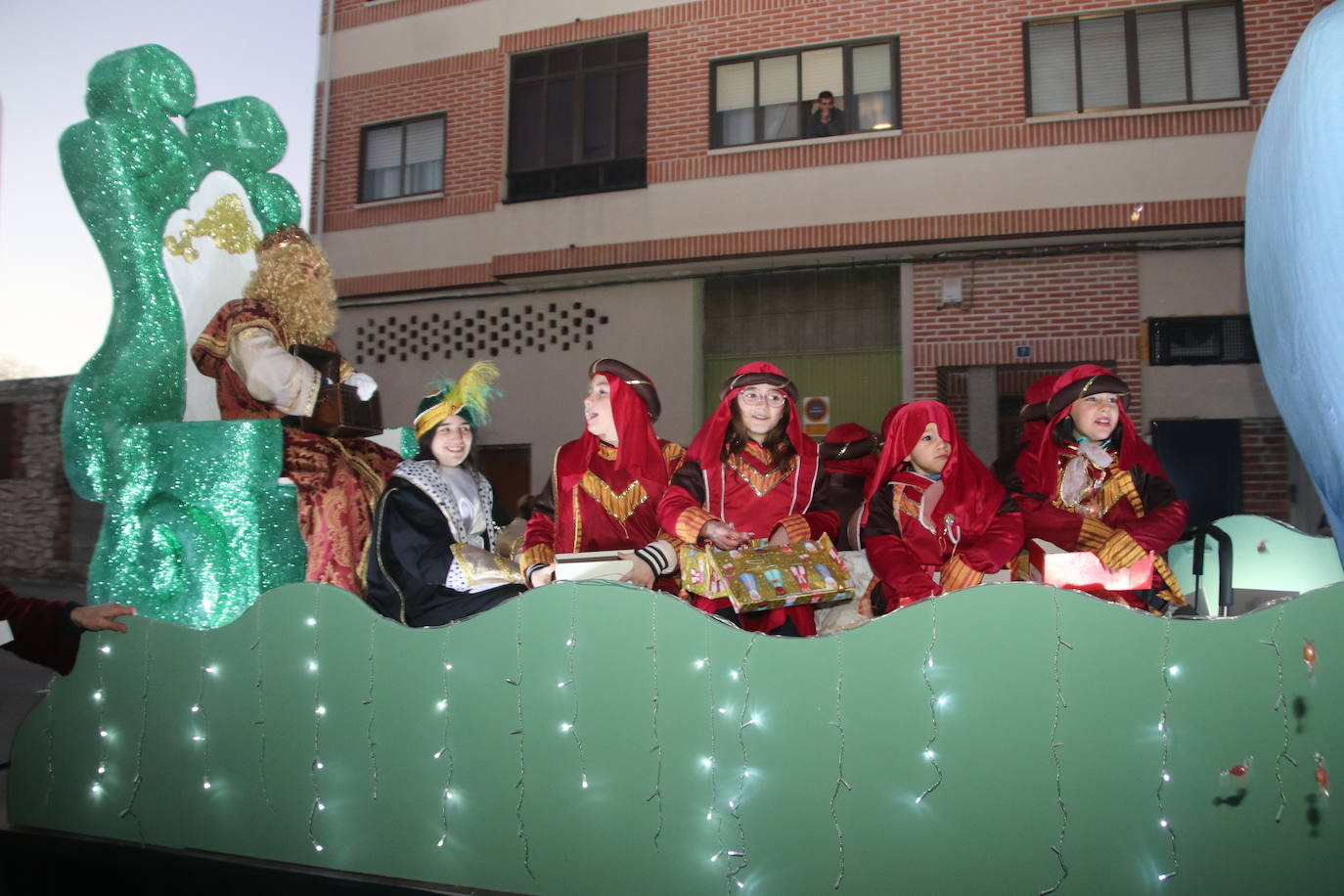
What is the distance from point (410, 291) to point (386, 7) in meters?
Answer: 1.87

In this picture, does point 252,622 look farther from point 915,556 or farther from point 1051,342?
point 1051,342

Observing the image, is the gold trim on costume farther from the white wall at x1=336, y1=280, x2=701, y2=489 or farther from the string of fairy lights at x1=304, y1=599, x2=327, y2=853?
the white wall at x1=336, y1=280, x2=701, y2=489

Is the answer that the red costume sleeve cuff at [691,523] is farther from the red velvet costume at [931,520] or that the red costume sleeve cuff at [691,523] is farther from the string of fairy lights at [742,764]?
the string of fairy lights at [742,764]

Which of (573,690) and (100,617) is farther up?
(100,617)

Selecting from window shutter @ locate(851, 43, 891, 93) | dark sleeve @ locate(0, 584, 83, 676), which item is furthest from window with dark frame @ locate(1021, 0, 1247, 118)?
dark sleeve @ locate(0, 584, 83, 676)

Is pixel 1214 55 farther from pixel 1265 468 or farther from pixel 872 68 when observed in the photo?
pixel 1265 468

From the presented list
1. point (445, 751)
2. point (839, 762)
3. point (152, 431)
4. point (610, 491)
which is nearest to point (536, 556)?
point (610, 491)

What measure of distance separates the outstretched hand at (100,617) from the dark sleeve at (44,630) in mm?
30

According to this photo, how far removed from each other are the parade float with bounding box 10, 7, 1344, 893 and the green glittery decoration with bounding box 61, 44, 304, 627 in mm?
252

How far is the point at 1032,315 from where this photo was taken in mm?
6141

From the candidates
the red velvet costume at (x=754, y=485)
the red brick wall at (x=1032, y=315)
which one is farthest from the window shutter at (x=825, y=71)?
the red velvet costume at (x=754, y=485)

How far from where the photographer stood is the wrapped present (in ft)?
7.81

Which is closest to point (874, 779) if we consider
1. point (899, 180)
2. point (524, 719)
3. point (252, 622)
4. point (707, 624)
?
point (707, 624)

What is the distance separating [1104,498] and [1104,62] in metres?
3.92
